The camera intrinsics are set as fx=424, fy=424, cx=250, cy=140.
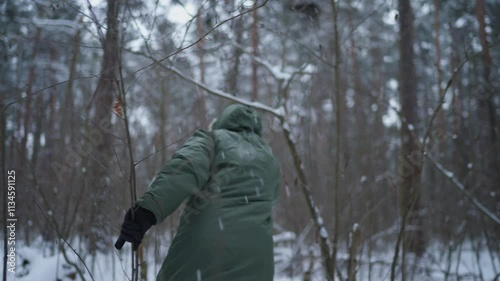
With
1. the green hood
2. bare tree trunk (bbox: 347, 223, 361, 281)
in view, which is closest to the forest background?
bare tree trunk (bbox: 347, 223, 361, 281)

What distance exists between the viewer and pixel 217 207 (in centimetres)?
216

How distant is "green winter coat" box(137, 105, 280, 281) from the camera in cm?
202

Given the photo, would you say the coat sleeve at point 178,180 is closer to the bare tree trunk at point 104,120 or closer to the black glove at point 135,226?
the black glove at point 135,226

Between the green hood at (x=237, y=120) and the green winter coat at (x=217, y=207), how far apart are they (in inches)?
4.2

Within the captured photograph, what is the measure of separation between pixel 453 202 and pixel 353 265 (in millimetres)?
4324

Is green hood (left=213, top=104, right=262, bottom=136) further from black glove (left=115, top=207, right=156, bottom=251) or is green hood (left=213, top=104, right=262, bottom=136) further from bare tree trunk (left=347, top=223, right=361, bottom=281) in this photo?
bare tree trunk (left=347, top=223, right=361, bottom=281)

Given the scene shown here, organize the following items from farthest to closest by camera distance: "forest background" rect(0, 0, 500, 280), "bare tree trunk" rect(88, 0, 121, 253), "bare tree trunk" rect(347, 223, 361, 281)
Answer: "bare tree trunk" rect(347, 223, 361, 281) → "forest background" rect(0, 0, 500, 280) → "bare tree trunk" rect(88, 0, 121, 253)

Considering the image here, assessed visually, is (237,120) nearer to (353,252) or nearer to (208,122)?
(353,252)

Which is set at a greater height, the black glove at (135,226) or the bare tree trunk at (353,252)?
the black glove at (135,226)

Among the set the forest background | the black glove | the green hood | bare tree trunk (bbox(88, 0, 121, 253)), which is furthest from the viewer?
the forest background

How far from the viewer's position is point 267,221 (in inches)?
93.2

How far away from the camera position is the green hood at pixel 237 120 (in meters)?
2.53

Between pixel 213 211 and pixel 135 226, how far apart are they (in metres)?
0.43

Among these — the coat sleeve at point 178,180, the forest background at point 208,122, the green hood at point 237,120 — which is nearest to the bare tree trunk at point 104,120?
the forest background at point 208,122
